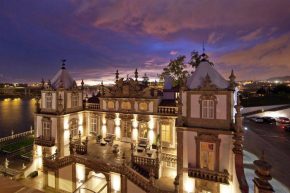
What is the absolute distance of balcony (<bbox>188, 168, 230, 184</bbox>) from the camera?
15062 mm

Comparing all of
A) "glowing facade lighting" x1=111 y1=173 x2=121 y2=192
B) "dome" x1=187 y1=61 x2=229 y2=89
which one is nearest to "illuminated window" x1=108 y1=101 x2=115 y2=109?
"glowing facade lighting" x1=111 y1=173 x2=121 y2=192

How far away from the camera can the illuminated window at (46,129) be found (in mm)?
23516

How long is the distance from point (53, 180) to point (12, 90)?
179973mm

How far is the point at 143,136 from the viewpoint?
2264 centimetres

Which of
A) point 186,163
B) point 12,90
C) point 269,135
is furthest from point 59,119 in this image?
point 12,90

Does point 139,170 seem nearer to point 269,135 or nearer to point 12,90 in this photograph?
point 269,135

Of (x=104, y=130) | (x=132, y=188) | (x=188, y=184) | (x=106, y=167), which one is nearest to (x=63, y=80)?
(x=104, y=130)

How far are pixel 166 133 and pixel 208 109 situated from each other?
6.65 meters

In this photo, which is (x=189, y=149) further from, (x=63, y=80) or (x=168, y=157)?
(x=63, y=80)

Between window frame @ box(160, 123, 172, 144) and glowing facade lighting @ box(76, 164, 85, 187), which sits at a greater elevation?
window frame @ box(160, 123, 172, 144)

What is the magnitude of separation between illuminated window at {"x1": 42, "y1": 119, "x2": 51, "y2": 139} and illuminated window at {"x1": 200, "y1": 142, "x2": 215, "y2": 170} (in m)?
17.8

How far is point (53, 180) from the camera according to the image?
20922 millimetres

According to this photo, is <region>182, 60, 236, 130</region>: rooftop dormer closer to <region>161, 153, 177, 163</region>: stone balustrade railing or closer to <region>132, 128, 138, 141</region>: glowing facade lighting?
<region>161, 153, 177, 163</region>: stone balustrade railing

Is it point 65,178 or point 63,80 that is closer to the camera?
point 65,178
